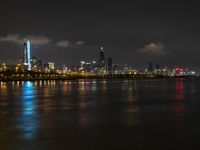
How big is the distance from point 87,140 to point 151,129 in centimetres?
360

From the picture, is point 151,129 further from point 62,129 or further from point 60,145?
point 60,145

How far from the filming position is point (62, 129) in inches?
653

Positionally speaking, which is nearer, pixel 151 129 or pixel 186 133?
pixel 186 133

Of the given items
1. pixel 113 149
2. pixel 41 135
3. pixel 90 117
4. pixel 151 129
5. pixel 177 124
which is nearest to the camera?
pixel 113 149

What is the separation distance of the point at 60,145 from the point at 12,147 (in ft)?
5.26

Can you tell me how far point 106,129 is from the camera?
16594mm

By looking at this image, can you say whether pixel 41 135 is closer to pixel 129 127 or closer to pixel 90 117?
pixel 129 127

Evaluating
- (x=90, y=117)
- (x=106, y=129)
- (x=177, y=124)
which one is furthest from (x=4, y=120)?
(x=177, y=124)


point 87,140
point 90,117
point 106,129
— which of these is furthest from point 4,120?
point 87,140

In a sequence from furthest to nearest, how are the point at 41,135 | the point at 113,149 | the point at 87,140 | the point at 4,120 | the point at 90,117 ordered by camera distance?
the point at 90,117 < the point at 4,120 < the point at 41,135 < the point at 87,140 < the point at 113,149

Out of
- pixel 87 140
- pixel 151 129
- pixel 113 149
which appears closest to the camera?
pixel 113 149

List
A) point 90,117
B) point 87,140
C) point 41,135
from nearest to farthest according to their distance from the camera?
point 87,140 < point 41,135 < point 90,117

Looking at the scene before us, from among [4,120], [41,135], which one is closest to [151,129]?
[41,135]

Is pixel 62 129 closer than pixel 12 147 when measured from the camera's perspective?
No
